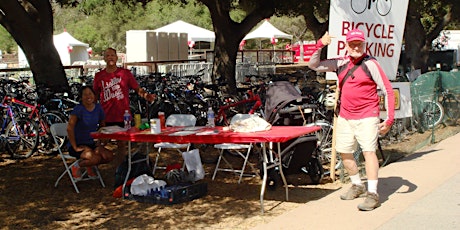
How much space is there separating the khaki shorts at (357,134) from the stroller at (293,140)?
0.87 m

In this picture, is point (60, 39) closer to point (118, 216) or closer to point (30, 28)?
point (30, 28)

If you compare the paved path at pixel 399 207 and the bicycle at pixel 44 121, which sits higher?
the bicycle at pixel 44 121

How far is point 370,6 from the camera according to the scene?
28.8 feet

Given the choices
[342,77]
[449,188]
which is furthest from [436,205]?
[342,77]

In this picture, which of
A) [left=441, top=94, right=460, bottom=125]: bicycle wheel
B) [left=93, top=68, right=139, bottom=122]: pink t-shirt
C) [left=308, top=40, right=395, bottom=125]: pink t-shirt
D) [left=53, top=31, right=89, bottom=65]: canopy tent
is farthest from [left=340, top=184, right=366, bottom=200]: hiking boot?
[left=53, top=31, right=89, bottom=65]: canopy tent

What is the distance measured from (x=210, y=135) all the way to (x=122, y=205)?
4.40 ft

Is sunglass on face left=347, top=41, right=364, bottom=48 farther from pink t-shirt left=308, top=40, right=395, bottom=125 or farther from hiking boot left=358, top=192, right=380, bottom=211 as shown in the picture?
hiking boot left=358, top=192, right=380, bottom=211

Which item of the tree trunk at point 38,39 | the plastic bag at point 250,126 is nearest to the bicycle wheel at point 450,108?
the plastic bag at point 250,126

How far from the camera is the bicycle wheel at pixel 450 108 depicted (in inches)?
528

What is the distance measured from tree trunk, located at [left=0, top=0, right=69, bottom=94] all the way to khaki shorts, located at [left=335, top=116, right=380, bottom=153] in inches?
286

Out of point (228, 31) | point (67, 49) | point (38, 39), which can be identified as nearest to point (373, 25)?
point (38, 39)

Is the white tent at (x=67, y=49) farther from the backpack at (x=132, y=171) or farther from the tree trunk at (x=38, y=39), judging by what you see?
the backpack at (x=132, y=171)

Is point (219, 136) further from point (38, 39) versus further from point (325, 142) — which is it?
point (38, 39)

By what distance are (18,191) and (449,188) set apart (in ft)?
17.6
